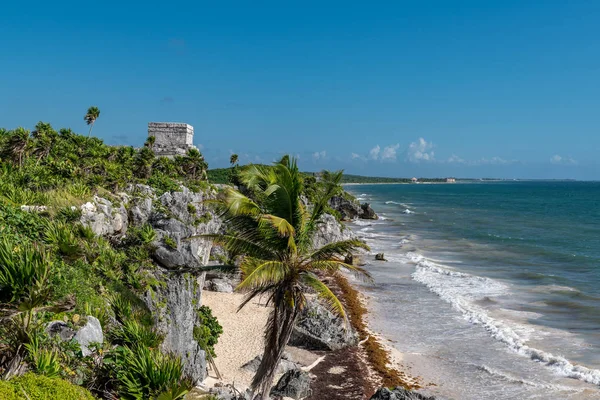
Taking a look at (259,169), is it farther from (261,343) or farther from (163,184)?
(163,184)

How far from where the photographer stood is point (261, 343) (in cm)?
2030

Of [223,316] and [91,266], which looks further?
[223,316]

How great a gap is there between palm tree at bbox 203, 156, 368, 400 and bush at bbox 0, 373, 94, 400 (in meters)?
4.59

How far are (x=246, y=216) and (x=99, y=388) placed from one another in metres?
5.16

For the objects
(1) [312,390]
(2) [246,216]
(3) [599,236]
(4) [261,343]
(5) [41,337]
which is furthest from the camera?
(3) [599,236]

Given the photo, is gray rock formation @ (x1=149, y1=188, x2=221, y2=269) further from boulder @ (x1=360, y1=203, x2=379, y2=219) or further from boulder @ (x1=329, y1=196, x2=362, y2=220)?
boulder @ (x1=360, y1=203, x2=379, y2=219)

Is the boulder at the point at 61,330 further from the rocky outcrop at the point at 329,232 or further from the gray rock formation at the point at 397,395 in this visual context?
the rocky outcrop at the point at 329,232

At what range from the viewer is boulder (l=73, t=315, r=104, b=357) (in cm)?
951

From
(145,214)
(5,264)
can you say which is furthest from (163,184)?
(5,264)

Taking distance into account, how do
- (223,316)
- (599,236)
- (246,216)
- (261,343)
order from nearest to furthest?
(246,216) < (261,343) < (223,316) < (599,236)

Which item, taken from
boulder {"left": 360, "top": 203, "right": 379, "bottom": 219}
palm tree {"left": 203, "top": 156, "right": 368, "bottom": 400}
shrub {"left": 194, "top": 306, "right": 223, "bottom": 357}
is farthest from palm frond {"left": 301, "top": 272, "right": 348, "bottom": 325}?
boulder {"left": 360, "top": 203, "right": 379, "bottom": 219}

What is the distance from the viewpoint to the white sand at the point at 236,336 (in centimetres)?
1714

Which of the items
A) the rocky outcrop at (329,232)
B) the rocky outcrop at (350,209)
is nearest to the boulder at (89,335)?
the rocky outcrop at (329,232)

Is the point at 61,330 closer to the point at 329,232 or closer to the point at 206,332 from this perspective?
the point at 206,332
